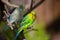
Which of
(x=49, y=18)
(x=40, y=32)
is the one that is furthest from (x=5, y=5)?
(x=49, y=18)

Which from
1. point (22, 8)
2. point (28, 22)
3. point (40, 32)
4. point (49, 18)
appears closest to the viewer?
point (22, 8)

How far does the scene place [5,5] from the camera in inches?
25.8

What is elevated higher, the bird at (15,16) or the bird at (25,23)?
the bird at (15,16)

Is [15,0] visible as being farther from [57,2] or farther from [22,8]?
[57,2]

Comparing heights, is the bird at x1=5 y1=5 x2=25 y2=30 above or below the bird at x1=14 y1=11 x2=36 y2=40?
above

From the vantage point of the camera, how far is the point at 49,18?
198 centimetres

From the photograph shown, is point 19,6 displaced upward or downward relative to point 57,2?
upward

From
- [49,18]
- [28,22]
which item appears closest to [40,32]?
[28,22]

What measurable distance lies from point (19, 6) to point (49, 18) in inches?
53.3

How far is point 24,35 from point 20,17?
0.10 metres

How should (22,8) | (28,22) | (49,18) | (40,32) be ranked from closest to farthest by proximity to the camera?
1. (22,8)
2. (28,22)
3. (40,32)
4. (49,18)

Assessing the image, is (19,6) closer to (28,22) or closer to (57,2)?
(28,22)

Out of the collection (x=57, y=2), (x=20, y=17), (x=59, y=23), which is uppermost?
(x=20, y=17)

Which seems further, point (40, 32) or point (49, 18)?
point (49, 18)
